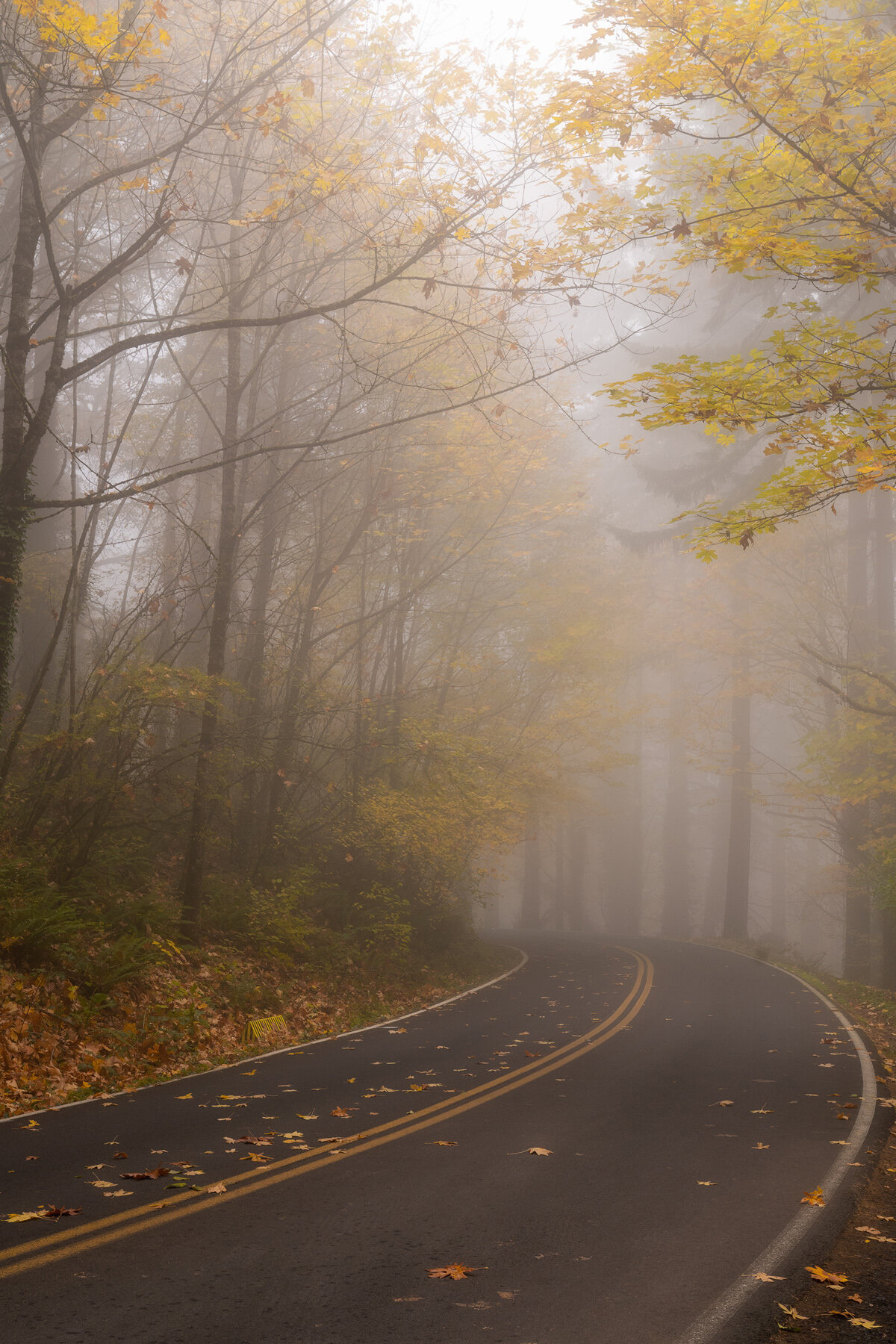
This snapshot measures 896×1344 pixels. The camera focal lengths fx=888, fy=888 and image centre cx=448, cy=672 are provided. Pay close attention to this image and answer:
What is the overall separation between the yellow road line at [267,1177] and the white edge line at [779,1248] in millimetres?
2675

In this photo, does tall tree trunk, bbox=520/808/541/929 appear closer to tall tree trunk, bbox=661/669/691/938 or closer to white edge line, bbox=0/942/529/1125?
tall tree trunk, bbox=661/669/691/938

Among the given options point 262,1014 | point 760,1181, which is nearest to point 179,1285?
point 760,1181

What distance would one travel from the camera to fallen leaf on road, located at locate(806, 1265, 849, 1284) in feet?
14.6

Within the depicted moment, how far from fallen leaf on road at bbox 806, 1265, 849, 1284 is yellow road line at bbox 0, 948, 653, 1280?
3024 mm

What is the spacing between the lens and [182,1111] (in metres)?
7.07

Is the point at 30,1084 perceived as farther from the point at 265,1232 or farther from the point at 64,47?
the point at 64,47

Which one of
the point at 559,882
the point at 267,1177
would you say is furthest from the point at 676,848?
the point at 267,1177

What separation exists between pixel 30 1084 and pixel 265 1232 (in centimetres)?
374

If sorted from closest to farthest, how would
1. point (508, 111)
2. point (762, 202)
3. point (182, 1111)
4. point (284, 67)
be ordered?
point (182, 1111) → point (762, 202) → point (508, 111) → point (284, 67)

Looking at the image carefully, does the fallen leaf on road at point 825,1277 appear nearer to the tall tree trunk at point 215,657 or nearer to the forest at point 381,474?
the forest at point 381,474

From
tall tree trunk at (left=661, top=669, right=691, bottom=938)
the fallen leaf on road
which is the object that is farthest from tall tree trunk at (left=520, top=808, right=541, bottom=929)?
the fallen leaf on road

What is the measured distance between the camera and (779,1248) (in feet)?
15.9

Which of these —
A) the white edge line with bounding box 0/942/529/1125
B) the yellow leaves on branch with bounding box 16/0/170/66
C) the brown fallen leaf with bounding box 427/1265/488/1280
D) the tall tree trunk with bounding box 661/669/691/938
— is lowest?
the white edge line with bounding box 0/942/529/1125

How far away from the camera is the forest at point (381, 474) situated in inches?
312
